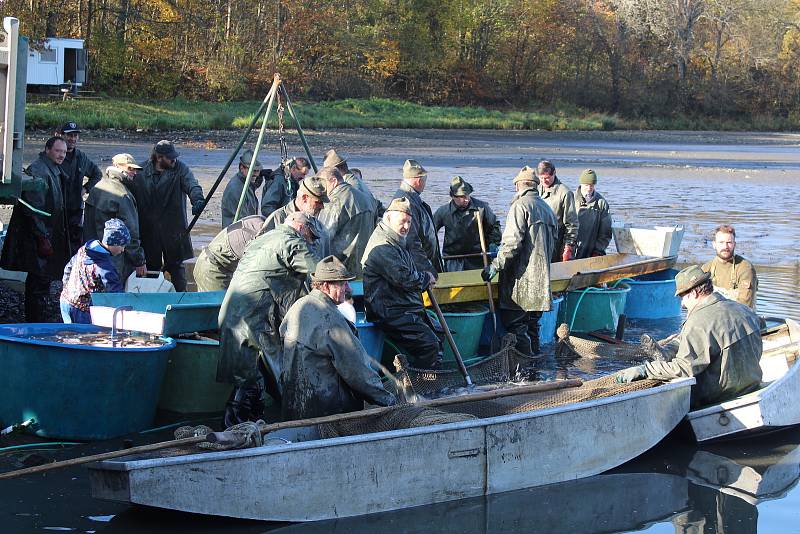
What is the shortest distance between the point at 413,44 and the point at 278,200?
44.7m

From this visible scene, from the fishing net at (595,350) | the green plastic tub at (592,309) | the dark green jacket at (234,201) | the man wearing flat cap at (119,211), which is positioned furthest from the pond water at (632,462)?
the dark green jacket at (234,201)

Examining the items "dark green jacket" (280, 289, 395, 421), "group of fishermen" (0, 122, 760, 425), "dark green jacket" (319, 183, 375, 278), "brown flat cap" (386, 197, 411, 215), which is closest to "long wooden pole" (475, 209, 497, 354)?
"group of fishermen" (0, 122, 760, 425)

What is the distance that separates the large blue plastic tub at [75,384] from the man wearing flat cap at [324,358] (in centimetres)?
111

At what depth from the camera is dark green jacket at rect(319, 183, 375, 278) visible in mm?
10164

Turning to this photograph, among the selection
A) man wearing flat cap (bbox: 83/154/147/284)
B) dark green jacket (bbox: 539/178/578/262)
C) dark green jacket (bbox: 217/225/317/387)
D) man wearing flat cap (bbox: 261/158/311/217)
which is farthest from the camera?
dark green jacket (bbox: 539/178/578/262)

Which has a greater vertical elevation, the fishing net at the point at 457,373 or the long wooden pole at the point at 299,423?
the long wooden pole at the point at 299,423

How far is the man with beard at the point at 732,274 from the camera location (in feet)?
31.4

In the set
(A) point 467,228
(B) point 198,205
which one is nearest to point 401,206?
(A) point 467,228

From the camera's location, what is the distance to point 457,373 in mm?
9055

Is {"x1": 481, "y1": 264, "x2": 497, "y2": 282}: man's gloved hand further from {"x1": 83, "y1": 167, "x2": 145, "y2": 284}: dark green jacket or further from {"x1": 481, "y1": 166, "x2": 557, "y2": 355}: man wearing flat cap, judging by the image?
{"x1": 83, "y1": 167, "x2": 145, "y2": 284}: dark green jacket

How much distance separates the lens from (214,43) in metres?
47.3

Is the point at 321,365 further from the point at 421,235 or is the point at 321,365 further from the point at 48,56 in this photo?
the point at 48,56

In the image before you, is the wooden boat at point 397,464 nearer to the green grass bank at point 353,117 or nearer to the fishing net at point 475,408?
the fishing net at point 475,408

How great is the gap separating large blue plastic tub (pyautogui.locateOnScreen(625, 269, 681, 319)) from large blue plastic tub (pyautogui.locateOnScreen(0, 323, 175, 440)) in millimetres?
6466
